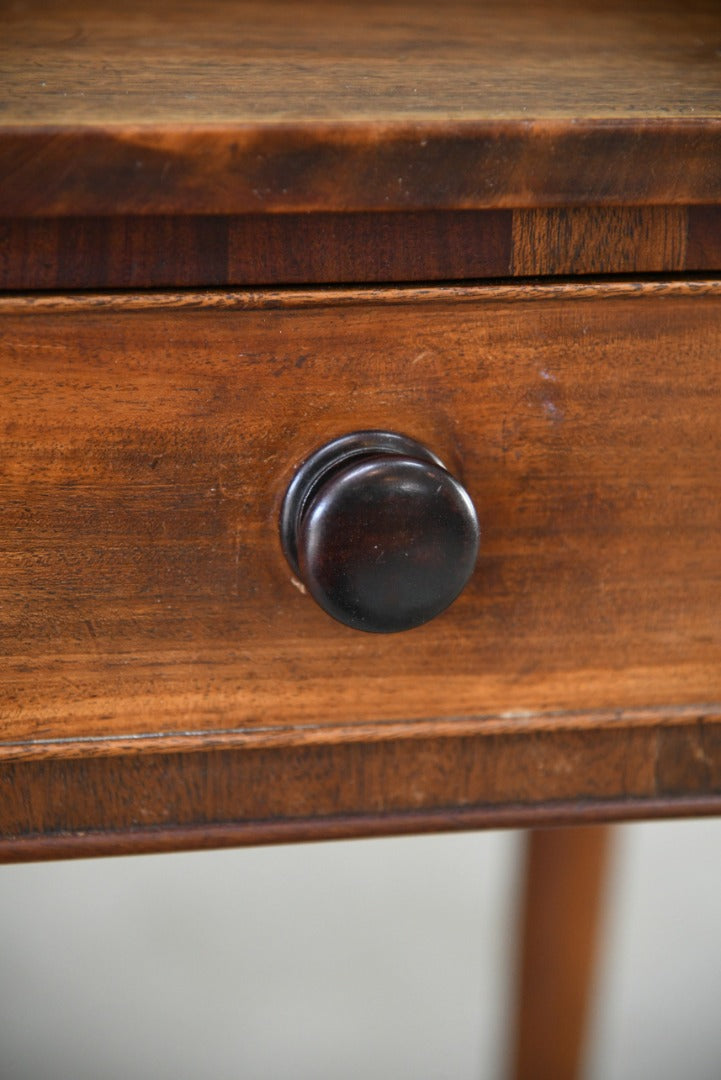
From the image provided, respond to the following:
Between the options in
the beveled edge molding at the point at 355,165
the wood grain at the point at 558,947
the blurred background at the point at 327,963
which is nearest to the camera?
the beveled edge molding at the point at 355,165

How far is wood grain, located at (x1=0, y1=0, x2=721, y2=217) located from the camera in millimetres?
230

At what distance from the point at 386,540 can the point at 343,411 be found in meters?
0.04

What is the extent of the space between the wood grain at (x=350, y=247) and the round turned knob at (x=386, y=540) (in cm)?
5

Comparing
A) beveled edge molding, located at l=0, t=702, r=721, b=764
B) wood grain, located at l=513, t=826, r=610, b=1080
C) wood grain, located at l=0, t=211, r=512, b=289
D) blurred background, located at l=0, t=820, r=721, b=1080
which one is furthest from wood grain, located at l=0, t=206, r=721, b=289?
blurred background, located at l=0, t=820, r=721, b=1080

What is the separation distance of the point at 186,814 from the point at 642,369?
18 centimetres

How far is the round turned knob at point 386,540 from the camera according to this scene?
24cm

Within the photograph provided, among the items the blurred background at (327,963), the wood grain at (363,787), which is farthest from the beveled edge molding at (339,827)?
the blurred background at (327,963)

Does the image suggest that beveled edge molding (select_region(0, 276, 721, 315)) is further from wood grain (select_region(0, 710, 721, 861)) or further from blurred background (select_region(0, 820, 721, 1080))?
blurred background (select_region(0, 820, 721, 1080))

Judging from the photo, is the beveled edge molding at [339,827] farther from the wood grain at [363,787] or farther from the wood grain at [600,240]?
the wood grain at [600,240]

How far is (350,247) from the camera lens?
10.0 inches

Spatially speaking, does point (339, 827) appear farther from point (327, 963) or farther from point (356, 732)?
point (327, 963)

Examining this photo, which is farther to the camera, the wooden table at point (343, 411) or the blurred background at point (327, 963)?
the blurred background at point (327, 963)

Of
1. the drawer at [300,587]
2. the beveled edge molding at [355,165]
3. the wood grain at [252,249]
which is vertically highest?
the beveled edge molding at [355,165]

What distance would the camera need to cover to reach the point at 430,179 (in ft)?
0.79
